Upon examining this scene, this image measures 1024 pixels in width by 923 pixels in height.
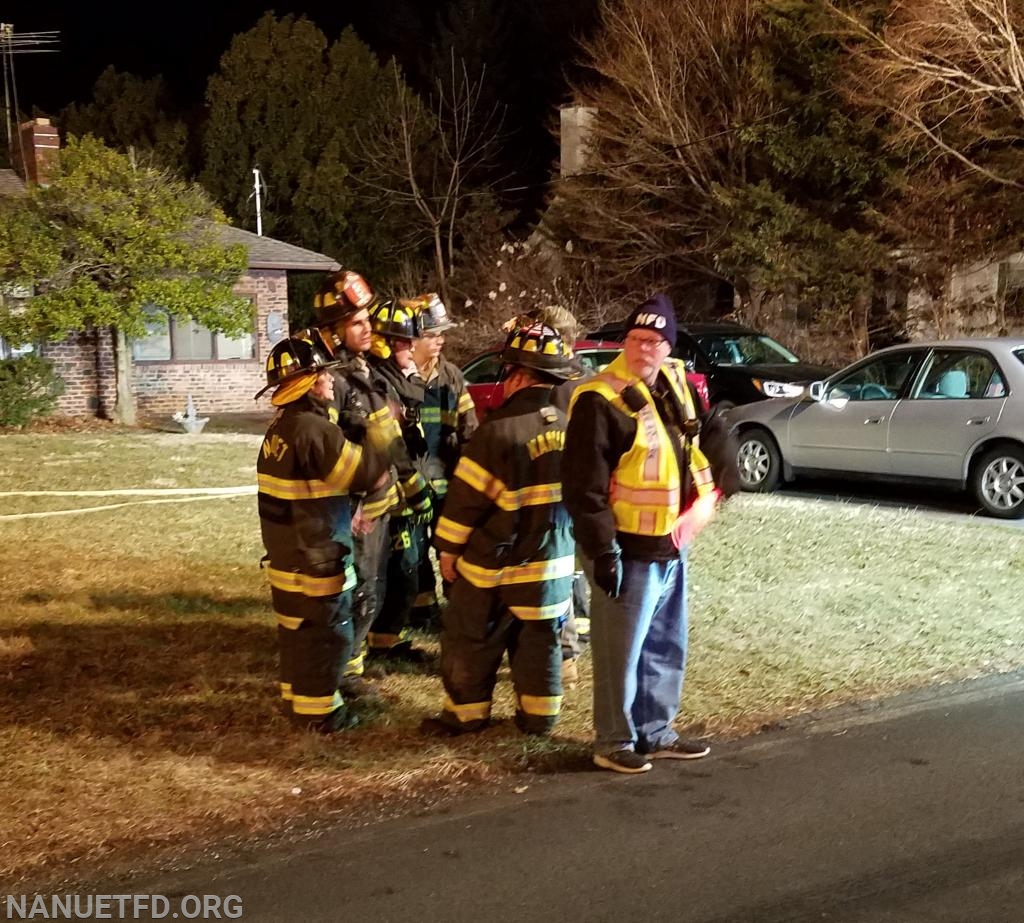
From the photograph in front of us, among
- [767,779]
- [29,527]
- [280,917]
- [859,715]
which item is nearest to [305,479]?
[280,917]

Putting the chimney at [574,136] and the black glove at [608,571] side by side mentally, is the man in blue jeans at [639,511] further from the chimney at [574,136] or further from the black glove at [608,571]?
the chimney at [574,136]

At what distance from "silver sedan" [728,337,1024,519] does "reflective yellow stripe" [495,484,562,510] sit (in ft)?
16.2

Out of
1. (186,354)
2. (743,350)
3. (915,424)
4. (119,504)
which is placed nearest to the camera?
(915,424)

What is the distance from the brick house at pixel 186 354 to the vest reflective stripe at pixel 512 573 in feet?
57.6

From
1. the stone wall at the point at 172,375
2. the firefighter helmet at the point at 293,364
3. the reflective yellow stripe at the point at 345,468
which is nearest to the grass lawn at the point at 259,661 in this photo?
the reflective yellow stripe at the point at 345,468

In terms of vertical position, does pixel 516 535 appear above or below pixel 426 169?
below

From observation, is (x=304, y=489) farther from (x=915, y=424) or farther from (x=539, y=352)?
(x=915, y=424)

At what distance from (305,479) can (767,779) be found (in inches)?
90.9

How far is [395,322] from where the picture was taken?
6.36 metres

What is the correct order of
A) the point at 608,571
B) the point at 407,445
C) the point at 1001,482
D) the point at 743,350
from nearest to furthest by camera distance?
the point at 608,571 < the point at 407,445 < the point at 1001,482 < the point at 743,350

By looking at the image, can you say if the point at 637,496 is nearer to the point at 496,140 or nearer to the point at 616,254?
the point at 616,254

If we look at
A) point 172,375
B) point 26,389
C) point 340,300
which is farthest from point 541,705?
point 172,375

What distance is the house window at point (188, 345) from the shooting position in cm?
2272

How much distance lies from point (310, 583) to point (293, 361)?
954 mm
